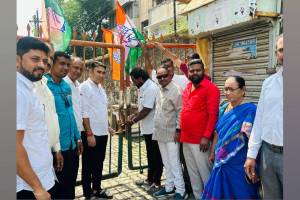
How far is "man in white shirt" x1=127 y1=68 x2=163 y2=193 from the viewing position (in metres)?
4.71

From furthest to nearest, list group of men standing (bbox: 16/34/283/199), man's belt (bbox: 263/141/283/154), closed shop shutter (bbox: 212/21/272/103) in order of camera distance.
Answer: closed shop shutter (bbox: 212/21/272/103), man's belt (bbox: 263/141/283/154), group of men standing (bbox: 16/34/283/199)

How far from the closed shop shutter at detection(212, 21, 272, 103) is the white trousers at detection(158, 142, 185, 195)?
199 centimetres

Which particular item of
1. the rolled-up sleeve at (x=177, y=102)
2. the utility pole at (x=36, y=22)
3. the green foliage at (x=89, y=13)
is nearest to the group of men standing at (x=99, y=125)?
the rolled-up sleeve at (x=177, y=102)

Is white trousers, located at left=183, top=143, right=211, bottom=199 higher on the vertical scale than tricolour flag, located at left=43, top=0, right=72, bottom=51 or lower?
lower

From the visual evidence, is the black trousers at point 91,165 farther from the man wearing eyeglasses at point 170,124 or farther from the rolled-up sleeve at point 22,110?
the rolled-up sleeve at point 22,110

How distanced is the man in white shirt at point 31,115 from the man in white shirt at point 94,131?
171cm

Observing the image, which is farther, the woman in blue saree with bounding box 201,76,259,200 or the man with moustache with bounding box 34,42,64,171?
the woman in blue saree with bounding box 201,76,259,200

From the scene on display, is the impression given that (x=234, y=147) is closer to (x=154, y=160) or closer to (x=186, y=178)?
(x=186, y=178)

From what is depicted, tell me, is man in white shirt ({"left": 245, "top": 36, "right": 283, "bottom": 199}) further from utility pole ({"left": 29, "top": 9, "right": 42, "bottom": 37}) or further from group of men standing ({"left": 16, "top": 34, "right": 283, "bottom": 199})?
utility pole ({"left": 29, "top": 9, "right": 42, "bottom": 37})

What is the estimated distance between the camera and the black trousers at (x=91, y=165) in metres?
4.32

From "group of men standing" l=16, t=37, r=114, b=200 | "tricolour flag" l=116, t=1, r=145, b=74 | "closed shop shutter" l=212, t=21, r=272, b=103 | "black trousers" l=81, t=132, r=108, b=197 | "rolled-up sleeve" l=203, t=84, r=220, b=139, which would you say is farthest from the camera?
"closed shop shutter" l=212, t=21, r=272, b=103

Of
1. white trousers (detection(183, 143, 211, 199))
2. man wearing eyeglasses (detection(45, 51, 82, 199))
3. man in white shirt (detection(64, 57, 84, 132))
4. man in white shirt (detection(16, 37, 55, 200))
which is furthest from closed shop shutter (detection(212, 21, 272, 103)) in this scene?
man in white shirt (detection(16, 37, 55, 200))
